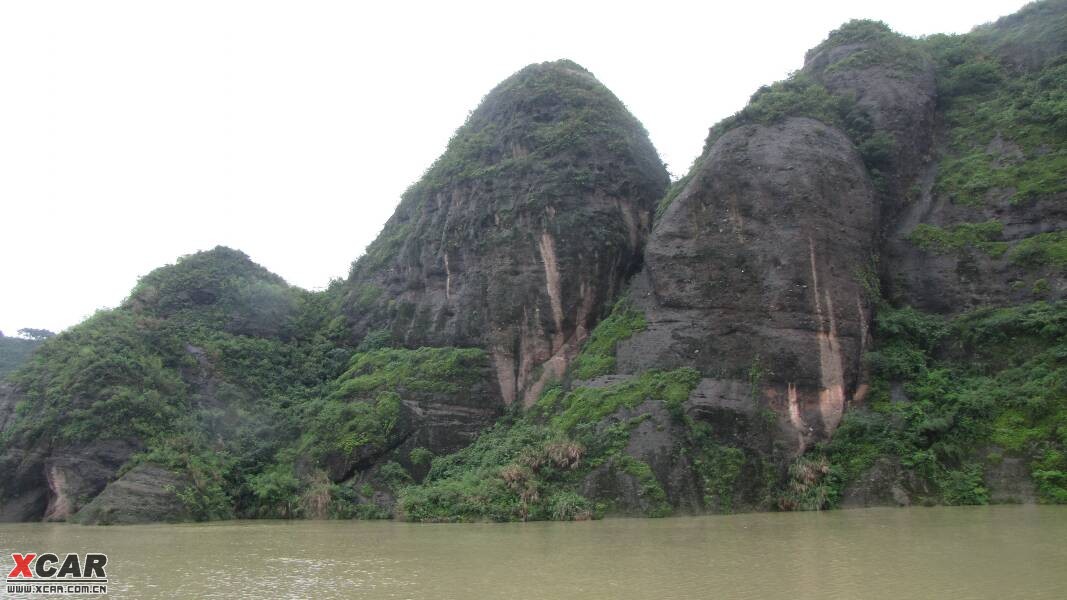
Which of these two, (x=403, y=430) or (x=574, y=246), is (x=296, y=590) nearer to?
(x=403, y=430)

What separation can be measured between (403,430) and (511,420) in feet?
13.3

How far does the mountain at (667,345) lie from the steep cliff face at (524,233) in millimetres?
135

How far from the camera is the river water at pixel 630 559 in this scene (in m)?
8.27

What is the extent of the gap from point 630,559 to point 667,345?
1284 cm

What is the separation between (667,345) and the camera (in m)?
22.9

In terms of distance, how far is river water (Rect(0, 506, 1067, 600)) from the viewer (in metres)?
8.27

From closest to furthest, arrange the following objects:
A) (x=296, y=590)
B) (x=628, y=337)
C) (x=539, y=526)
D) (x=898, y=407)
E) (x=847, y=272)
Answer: (x=296, y=590), (x=539, y=526), (x=898, y=407), (x=847, y=272), (x=628, y=337)

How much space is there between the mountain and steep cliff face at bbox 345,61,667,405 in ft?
0.44

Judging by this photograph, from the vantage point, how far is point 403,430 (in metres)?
25.5

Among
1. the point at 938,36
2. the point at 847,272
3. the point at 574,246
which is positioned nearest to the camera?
the point at 847,272

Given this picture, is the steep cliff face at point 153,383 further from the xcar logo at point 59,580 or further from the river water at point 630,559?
the xcar logo at point 59,580

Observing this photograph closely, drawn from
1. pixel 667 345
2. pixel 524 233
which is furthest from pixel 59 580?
pixel 524 233

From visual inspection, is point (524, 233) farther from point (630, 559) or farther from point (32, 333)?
point (32, 333)

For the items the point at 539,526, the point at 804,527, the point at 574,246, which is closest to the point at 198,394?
the point at 574,246
